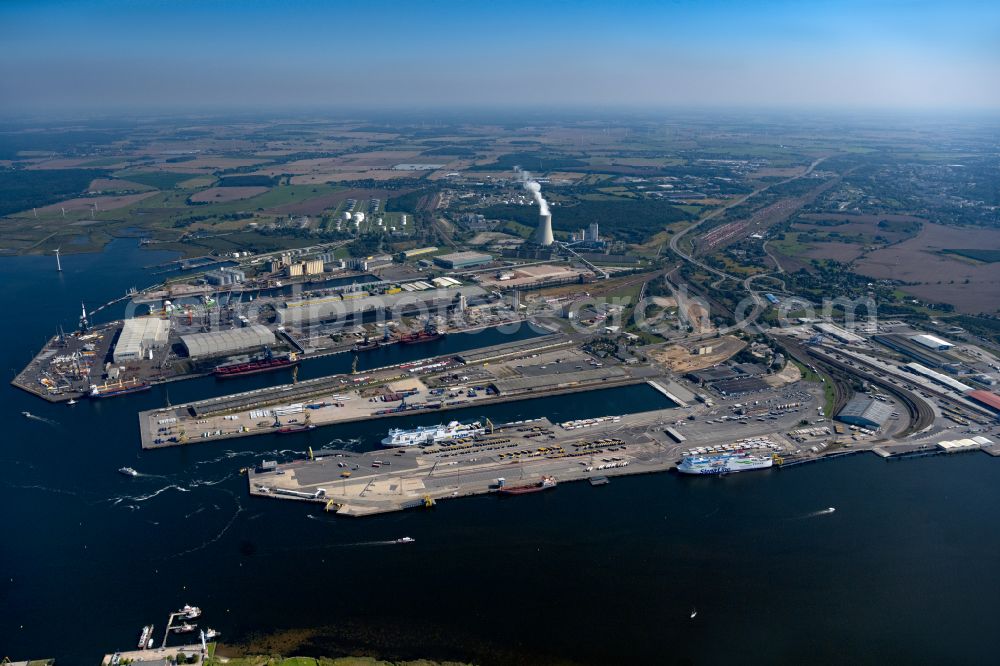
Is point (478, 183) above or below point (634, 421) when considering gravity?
above

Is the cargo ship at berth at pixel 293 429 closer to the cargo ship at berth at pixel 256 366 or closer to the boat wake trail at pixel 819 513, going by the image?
the cargo ship at berth at pixel 256 366

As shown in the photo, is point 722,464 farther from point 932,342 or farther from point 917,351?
point 932,342

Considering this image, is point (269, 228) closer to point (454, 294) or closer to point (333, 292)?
point (333, 292)

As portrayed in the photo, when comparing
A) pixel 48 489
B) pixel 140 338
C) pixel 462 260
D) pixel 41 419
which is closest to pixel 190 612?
pixel 48 489

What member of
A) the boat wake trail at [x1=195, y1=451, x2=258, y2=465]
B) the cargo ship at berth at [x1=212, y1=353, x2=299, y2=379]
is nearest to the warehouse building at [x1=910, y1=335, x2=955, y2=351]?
the cargo ship at berth at [x1=212, y1=353, x2=299, y2=379]

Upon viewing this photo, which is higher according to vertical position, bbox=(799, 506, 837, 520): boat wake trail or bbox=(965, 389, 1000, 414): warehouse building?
bbox=(965, 389, 1000, 414): warehouse building

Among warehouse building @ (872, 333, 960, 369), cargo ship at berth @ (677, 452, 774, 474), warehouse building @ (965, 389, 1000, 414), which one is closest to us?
cargo ship at berth @ (677, 452, 774, 474)

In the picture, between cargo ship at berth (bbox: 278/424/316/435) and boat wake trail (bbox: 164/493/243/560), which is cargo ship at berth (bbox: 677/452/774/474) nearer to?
cargo ship at berth (bbox: 278/424/316/435)

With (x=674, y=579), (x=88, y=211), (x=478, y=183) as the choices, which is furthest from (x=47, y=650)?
(x=478, y=183)
